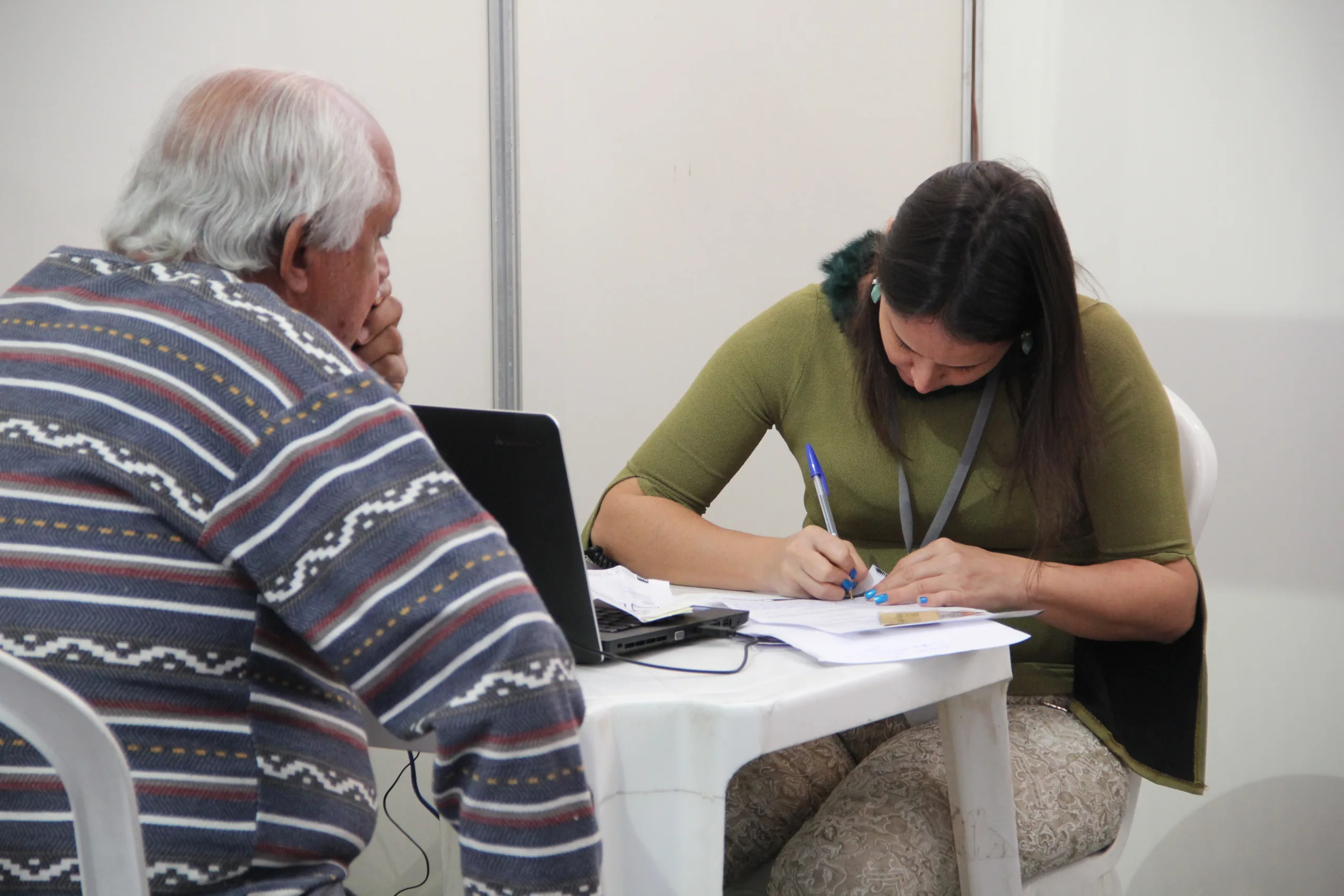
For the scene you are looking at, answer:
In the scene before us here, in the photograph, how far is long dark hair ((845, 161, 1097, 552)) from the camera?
1.29m

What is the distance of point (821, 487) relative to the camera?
1475 mm

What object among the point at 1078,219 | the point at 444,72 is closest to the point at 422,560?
the point at 444,72

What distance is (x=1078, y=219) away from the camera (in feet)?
8.32

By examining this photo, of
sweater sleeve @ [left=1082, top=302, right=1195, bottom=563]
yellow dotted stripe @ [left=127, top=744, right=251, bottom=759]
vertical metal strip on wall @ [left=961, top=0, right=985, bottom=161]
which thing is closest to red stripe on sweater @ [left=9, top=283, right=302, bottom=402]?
yellow dotted stripe @ [left=127, top=744, right=251, bottom=759]

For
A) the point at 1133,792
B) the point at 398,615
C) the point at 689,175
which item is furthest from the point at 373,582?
the point at 689,175

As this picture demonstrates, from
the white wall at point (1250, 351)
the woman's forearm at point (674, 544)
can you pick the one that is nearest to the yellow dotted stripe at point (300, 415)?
the woman's forearm at point (674, 544)

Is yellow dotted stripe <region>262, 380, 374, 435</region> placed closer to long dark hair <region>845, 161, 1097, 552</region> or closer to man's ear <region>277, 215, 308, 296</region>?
man's ear <region>277, 215, 308, 296</region>

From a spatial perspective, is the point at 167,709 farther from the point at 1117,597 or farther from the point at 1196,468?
the point at 1196,468

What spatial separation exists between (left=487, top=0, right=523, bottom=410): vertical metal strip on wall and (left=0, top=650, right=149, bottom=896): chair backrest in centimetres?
162

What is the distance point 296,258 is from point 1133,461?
40.1 inches

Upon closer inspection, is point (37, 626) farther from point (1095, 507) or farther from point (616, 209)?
point (616, 209)

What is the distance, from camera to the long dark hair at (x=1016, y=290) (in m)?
1.29

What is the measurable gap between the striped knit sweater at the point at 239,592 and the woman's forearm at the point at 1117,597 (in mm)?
748

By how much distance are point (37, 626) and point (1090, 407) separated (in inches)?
44.9
